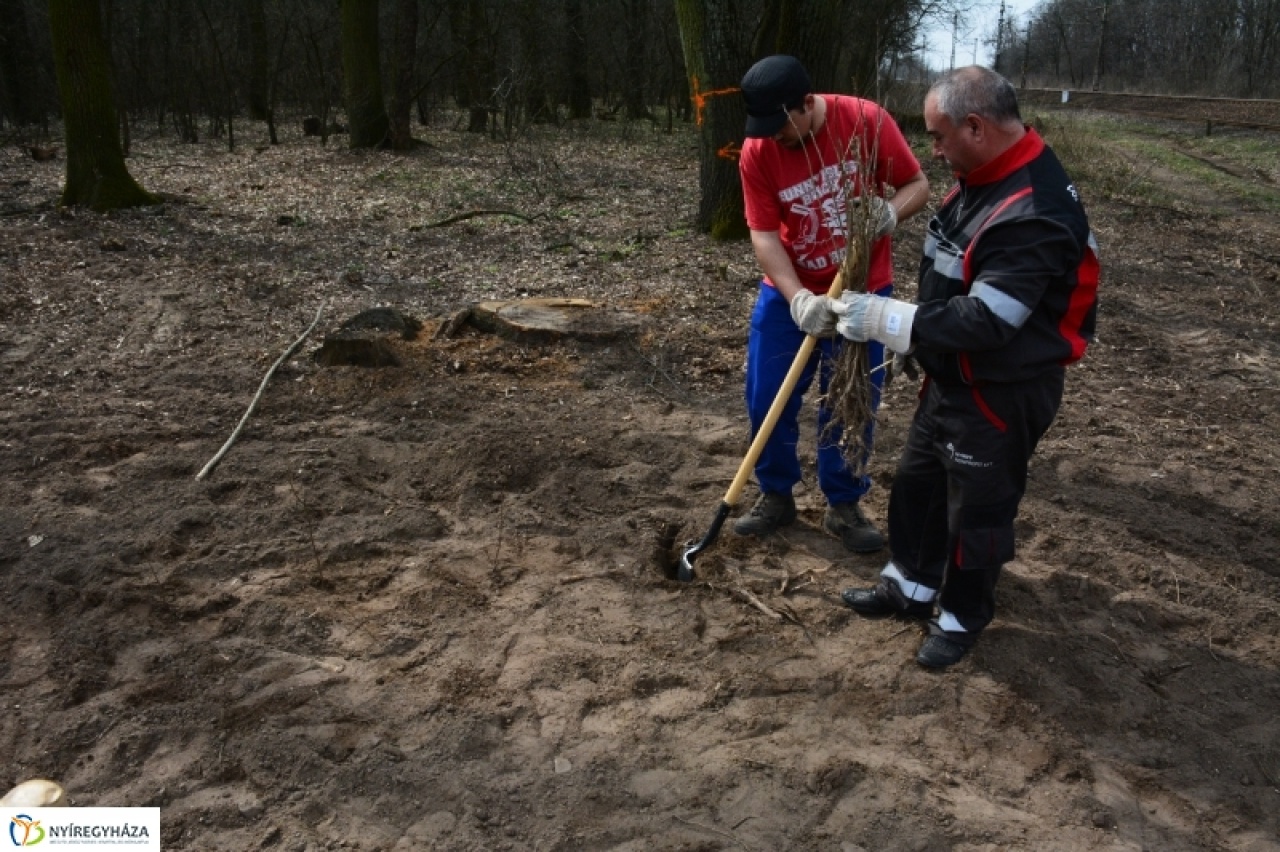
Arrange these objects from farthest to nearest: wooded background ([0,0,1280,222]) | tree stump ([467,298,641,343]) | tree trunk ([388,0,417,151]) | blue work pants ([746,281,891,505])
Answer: tree trunk ([388,0,417,151])
wooded background ([0,0,1280,222])
tree stump ([467,298,641,343])
blue work pants ([746,281,891,505])

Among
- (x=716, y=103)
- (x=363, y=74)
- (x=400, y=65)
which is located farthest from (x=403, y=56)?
(x=716, y=103)

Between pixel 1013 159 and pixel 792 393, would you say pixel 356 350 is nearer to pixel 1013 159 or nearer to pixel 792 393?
pixel 792 393

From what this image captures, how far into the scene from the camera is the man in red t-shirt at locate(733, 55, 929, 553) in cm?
344

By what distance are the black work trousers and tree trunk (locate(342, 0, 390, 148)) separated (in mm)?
13179

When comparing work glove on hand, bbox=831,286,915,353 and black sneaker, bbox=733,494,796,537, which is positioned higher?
work glove on hand, bbox=831,286,915,353

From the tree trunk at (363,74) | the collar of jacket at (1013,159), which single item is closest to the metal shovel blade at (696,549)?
the collar of jacket at (1013,159)

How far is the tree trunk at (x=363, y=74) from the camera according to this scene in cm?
1441

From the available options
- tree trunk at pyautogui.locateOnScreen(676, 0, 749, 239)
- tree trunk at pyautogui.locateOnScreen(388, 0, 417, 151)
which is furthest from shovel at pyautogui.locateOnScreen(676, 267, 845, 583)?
tree trunk at pyautogui.locateOnScreen(388, 0, 417, 151)

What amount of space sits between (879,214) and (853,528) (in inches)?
51.5

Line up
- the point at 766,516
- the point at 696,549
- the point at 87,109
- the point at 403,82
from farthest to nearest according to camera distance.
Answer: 1. the point at 403,82
2. the point at 87,109
3. the point at 766,516
4. the point at 696,549

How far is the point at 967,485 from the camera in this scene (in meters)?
3.10

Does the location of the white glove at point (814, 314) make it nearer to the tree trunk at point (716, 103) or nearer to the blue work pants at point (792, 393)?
the blue work pants at point (792, 393)

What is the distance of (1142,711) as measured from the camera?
3195 mm

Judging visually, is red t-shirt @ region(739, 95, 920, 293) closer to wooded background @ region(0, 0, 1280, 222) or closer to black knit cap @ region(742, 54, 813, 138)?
black knit cap @ region(742, 54, 813, 138)
